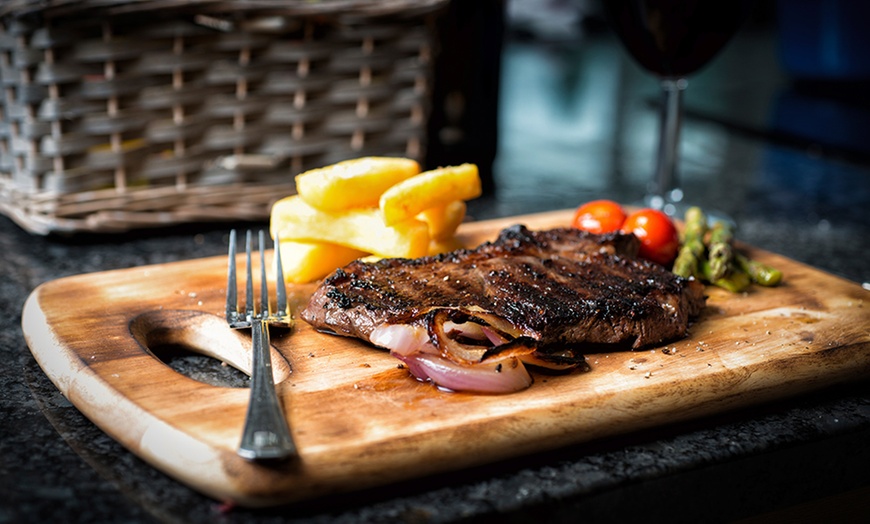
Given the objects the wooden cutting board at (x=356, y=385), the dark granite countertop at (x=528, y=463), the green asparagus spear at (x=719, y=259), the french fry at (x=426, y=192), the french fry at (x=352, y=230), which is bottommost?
the dark granite countertop at (x=528, y=463)

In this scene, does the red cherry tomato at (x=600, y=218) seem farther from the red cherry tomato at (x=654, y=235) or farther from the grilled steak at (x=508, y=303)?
the grilled steak at (x=508, y=303)

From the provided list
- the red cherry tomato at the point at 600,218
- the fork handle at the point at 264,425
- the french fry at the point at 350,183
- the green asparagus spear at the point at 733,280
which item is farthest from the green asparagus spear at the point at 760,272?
the fork handle at the point at 264,425

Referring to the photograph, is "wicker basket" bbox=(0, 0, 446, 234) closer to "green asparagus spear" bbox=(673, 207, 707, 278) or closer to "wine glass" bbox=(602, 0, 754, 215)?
"wine glass" bbox=(602, 0, 754, 215)

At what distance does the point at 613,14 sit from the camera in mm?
2490

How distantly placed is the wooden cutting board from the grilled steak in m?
0.05

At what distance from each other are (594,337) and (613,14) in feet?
3.98

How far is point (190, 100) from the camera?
93.8 inches

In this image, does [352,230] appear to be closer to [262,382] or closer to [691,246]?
[262,382]

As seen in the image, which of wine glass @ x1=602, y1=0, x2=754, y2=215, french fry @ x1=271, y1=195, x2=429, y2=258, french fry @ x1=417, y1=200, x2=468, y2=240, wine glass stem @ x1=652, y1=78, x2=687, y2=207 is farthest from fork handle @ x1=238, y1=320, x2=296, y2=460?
wine glass stem @ x1=652, y1=78, x2=687, y2=207

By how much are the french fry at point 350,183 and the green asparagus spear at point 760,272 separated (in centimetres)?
77

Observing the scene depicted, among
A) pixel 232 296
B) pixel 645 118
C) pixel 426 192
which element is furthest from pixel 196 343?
pixel 645 118

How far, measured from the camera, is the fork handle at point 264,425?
119cm

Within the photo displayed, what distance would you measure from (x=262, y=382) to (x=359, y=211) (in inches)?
27.7

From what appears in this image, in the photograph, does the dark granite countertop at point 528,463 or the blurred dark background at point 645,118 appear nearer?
the dark granite countertop at point 528,463
